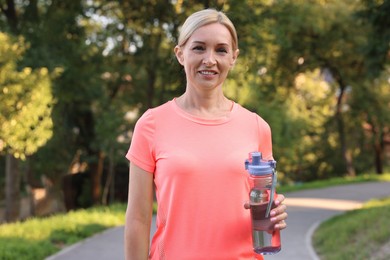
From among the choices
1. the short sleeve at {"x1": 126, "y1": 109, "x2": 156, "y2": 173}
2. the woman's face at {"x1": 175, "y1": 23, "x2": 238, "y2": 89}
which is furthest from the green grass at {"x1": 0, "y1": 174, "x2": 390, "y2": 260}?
the woman's face at {"x1": 175, "y1": 23, "x2": 238, "y2": 89}

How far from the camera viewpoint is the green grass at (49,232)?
9352 mm

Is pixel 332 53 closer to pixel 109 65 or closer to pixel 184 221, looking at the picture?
pixel 109 65

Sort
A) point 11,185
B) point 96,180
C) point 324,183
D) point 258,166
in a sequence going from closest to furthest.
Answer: point 258,166
point 11,185
point 324,183
point 96,180

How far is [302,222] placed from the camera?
1507cm

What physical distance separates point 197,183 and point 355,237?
9677mm

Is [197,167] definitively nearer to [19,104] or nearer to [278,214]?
[278,214]

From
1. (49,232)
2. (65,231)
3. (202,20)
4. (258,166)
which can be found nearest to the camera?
(258,166)

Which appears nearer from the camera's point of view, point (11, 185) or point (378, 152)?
point (11, 185)

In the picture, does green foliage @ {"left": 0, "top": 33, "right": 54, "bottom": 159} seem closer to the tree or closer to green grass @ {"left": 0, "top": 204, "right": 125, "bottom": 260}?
the tree

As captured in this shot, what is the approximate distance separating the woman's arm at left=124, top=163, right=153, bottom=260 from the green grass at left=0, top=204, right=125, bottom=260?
7.16m

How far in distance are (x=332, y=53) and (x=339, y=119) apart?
5.21m

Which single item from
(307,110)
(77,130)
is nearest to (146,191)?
(77,130)

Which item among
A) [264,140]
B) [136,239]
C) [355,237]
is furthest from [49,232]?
[264,140]

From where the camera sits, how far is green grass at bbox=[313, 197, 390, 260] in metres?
9.73
